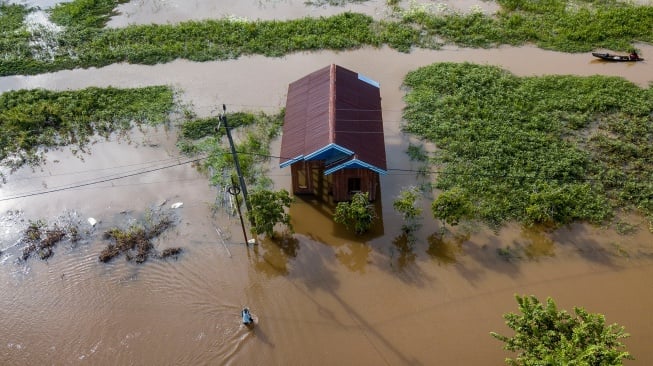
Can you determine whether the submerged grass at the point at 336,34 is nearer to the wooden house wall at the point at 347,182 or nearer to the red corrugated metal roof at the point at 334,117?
the red corrugated metal roof at the point at 334,117

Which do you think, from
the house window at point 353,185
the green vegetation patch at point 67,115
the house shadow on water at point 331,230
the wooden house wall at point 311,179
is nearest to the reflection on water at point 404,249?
the house shadow on water at point 331,230

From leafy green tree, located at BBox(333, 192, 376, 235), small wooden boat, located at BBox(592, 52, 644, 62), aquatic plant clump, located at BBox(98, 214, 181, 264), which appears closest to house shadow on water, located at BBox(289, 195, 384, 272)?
leafy green tree, located at BBox(333, 192, 376, 235)

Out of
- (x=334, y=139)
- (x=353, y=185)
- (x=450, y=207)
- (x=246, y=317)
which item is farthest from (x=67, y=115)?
(x=450, y=207)

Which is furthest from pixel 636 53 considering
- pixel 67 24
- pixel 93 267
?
pixel 67 24

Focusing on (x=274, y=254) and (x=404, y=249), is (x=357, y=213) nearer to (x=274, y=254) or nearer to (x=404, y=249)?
(x=404, y=249)

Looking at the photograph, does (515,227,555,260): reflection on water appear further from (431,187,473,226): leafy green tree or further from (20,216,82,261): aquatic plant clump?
(20,216,82,261): aquatic plant clump
